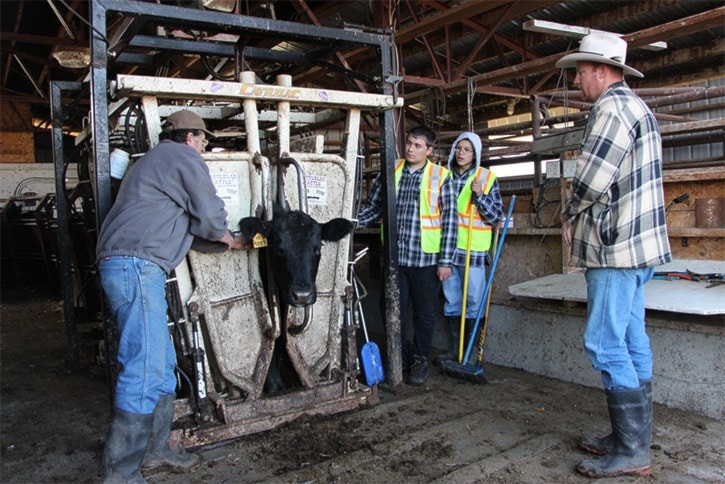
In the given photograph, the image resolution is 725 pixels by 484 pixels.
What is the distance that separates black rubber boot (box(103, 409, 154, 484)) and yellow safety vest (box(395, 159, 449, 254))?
263cm

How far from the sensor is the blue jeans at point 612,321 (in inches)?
123

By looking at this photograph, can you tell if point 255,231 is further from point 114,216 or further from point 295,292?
point 114,216

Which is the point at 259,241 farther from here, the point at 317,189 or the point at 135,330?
the point at 135,330

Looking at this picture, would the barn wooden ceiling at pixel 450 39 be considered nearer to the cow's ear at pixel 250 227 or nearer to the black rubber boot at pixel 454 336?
the cow's ear at pixel 250 227

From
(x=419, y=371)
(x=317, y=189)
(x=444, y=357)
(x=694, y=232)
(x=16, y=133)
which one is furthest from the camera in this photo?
(x=16, y=133)

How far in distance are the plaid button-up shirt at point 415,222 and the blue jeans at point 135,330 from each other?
6.95 ft

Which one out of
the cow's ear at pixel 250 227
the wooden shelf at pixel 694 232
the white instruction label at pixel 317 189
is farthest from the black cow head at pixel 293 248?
the wooden shelf at pixel 694 232

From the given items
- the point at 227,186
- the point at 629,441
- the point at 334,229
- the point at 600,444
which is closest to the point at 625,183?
the point at 629,441

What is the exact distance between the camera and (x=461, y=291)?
511 centimetres

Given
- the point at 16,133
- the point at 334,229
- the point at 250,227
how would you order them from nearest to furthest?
the point at 250,227, the point at 334,229, the point at 16,133

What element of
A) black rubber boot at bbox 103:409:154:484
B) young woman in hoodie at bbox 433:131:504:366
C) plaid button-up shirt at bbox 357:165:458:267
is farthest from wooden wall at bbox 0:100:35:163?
black rubber boot at bbox 103:409:154:484

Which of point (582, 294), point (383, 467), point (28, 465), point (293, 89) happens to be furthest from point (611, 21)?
point (28, 465)

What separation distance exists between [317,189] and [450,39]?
573cm

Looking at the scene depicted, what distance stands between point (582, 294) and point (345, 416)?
6.22ft
